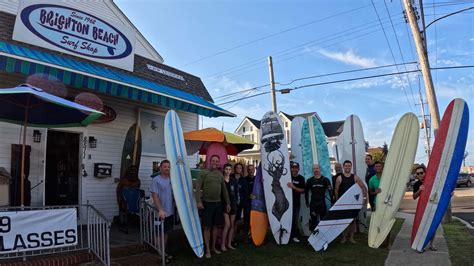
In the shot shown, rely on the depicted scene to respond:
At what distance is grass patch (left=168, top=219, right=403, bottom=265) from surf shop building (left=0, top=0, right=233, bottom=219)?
326 centimetres

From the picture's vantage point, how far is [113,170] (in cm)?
913

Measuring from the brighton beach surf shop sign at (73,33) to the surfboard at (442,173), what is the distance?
6770mm

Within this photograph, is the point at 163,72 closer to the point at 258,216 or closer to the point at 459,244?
the point at 258,216

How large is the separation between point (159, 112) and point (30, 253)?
19.1 feet

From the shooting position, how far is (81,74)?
23.1 feet

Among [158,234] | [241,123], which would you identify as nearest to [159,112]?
[158,234]

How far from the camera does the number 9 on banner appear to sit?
448 centimetres

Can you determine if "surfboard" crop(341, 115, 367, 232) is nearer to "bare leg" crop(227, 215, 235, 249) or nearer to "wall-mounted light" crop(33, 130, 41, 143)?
"bare leg" crop(227, 215, 235, 249)

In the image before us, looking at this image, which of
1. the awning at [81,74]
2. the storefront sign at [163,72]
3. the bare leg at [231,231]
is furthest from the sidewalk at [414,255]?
→ the storefront sign at [163,72]

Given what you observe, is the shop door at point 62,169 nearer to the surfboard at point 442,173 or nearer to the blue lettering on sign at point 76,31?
the blue lettering on sign at point 76,31

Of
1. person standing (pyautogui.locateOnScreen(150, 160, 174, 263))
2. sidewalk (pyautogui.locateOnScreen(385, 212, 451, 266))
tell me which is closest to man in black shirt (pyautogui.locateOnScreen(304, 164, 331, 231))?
sidewalk (pyautogui.locateOnScreen(385, 212, 451, 266))

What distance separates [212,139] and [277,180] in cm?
177

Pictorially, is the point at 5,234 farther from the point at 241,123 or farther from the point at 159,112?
the point at 241,123

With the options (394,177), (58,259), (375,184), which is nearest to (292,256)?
(375,184)
